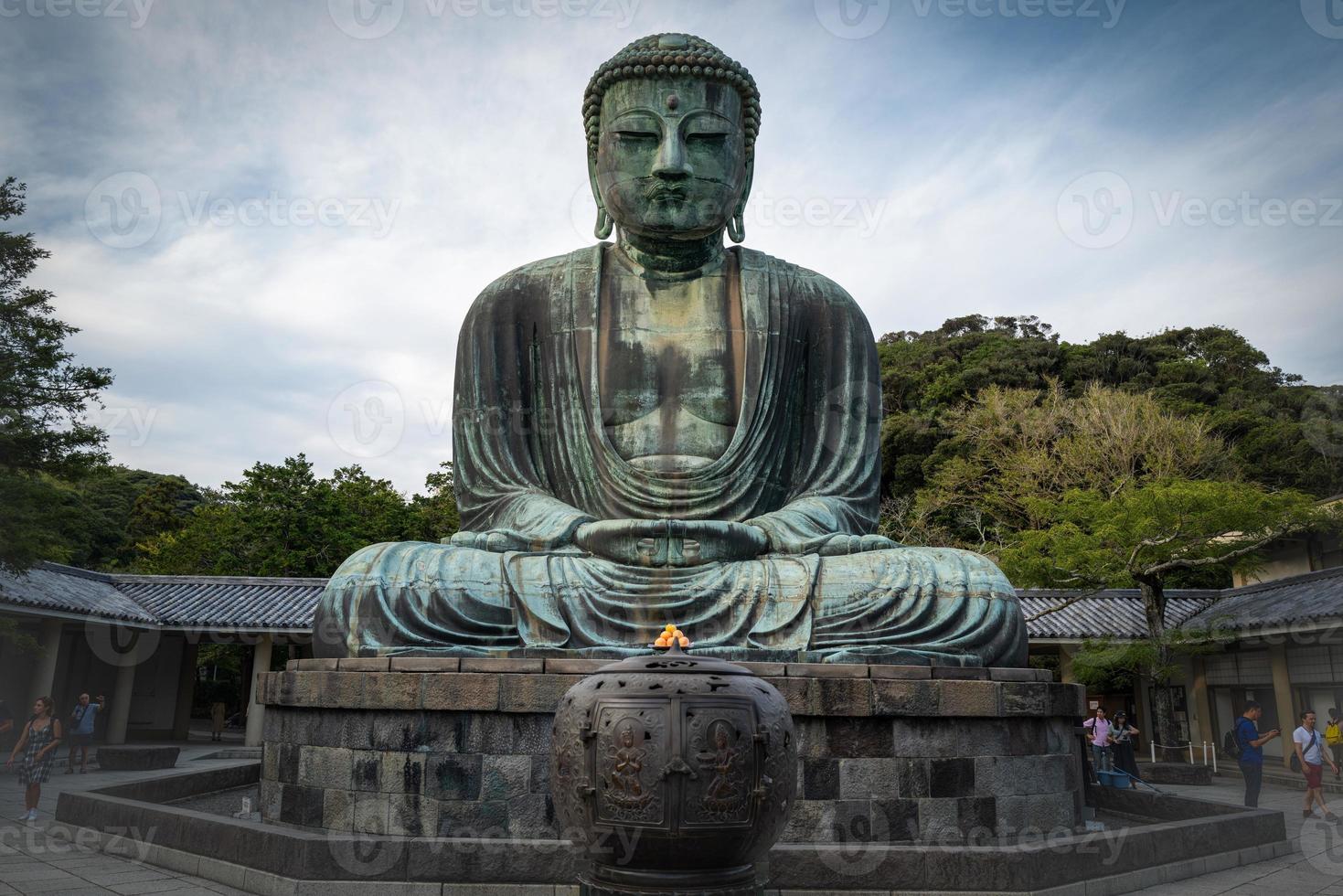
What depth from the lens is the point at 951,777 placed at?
5.80m

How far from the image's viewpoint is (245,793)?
8930 millimetres

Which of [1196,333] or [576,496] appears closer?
[576,496]

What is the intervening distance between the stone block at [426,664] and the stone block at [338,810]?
754 mm

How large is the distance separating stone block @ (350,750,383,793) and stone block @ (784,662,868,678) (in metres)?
2.42

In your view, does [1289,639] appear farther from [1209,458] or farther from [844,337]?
[844,337]

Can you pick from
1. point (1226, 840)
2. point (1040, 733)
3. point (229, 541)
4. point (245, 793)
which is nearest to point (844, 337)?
point (1040, 733)

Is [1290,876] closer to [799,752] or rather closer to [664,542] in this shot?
[799,752]

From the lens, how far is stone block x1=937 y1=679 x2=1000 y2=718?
5824 millimetres

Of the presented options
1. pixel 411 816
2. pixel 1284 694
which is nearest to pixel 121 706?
pixel 411 816

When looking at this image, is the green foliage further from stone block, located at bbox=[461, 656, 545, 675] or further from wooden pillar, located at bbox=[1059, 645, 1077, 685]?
stone block, located at bbox=[461, 656, 545, 675]

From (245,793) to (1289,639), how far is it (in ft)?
59.8

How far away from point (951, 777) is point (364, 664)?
11.7 feet

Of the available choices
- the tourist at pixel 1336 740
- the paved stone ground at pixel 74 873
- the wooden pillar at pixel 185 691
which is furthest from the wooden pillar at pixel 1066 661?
the wooden pillar at pixel 185 691

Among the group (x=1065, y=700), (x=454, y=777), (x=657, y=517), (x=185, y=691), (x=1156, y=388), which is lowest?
(x=454, y=777)
